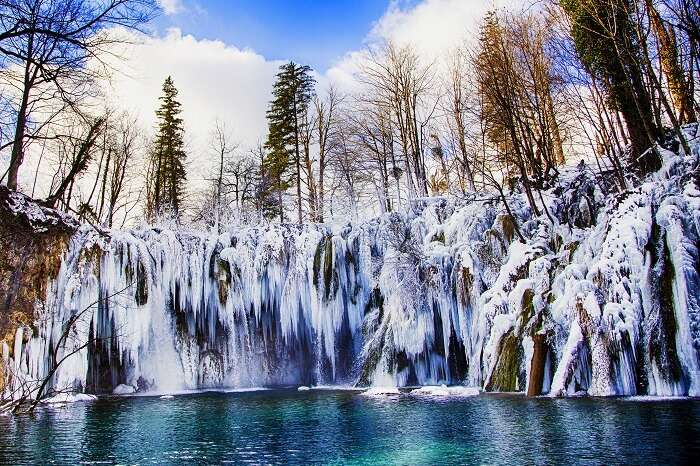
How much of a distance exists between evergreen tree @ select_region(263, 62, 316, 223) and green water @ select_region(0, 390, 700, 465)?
17755mm

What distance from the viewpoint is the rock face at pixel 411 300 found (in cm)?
898

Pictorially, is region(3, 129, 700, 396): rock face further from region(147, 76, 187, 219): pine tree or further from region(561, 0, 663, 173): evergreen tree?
region(147, 76, 187, 219): pine tree

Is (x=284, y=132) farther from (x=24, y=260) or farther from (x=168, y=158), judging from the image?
(x=24, y=260)

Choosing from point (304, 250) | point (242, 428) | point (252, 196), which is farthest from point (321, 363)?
point (252, 196)

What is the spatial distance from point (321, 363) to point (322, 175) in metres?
11.3

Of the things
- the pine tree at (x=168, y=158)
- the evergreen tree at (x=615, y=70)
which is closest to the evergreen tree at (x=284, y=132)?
the pine tree at (x=168, y=158)

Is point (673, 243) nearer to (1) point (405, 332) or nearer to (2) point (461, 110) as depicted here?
(1) point (405, 332)

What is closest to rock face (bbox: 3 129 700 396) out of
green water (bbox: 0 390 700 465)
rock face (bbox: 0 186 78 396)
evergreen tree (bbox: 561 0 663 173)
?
rock face (bbox: 0 186 78 396)

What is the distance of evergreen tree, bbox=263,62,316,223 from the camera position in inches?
A: 1066

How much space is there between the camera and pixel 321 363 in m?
17.4

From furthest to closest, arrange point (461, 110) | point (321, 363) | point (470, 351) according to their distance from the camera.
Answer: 1. point (461, 110)
2. point (321, 363)
3. point (470, 351)

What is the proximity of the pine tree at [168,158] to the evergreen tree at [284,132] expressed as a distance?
4541 mm

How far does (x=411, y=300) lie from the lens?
1495 centimetres

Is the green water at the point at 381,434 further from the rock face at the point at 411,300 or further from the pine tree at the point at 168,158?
the pine tree at the point at 168,158
